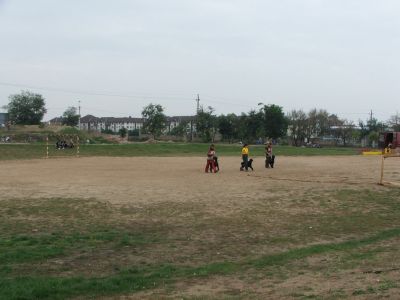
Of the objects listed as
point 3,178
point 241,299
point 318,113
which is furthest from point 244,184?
point 318,113

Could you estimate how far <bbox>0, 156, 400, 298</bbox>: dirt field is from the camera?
7.56 metres

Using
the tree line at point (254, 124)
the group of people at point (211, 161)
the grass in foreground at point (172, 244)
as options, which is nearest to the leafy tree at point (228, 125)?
the tree line at point (254, 124)

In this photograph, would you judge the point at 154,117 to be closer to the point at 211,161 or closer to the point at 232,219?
the point at 211,161

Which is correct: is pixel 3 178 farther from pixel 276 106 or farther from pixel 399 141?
pixel 276 106

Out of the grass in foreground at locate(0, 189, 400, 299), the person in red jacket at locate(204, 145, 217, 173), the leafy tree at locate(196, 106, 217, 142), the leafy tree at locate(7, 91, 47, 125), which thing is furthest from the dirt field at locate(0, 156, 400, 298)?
the leafy tree at locate(7, 91, 47, 125)

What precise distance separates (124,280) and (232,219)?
6009mm

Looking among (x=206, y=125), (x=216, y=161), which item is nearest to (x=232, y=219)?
(x=216, y=161)

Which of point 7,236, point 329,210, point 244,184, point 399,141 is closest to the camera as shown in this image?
point 7,236

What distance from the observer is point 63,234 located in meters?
11.5

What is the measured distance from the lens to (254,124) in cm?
10319

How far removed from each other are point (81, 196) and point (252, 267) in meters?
9.41

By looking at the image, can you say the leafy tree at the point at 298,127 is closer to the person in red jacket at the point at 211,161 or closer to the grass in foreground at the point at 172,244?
the person in red jacket at the point at 211,161

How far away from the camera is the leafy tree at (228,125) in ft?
346

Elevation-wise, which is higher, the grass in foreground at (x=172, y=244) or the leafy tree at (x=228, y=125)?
the leafy tree at (x=228, y=125)
